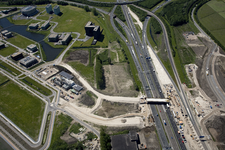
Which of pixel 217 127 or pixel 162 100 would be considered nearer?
pixel 217 127

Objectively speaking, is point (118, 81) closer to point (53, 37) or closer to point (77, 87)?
point (77, 87)

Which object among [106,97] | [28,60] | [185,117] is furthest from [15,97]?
[185,117]

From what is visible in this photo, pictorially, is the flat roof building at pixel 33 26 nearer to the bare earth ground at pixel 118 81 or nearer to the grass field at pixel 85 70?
the grass field at pixel 85 70

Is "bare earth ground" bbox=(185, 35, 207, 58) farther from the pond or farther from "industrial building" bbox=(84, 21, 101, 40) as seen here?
the pond

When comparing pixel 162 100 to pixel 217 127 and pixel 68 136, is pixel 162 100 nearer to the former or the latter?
pixel 217 127

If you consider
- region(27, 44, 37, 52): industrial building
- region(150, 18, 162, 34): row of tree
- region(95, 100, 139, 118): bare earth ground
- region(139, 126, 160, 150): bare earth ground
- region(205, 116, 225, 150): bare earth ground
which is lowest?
region(139, 126, 160, 150): bare earth ground

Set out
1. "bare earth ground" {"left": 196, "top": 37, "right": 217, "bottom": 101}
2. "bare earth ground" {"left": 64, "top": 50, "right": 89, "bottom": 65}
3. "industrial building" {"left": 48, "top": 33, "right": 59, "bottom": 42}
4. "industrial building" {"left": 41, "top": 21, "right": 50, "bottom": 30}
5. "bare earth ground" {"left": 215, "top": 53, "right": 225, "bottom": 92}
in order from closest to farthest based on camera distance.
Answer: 1. "bare earth ground" {"left": 196, "top": 37, "right": 217, "bottom": 101}
2. "bare earth ground" {"left": 215, "top": 53, "right": 225, "bottom": 92}
3. "bare earth ground" {"left": 64, "top": 50, "right": 89, "bottom": 65}
4. "industrial building" {"left": 48, "top": 33, "right": 59, "bottom": 42}
5. "industrial building" {"left": 41, "top": 21, "right": 50, "bottom": 30}

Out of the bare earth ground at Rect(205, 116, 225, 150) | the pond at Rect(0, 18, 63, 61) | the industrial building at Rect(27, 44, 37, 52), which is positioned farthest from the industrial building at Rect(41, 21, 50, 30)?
the bare earth ground at Rect(205, 116, 225, 150)

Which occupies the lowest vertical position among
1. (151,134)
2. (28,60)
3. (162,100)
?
(151,134)
